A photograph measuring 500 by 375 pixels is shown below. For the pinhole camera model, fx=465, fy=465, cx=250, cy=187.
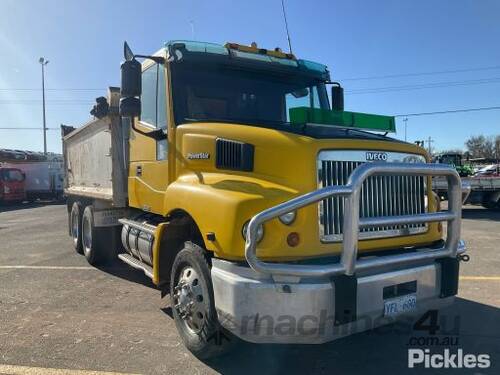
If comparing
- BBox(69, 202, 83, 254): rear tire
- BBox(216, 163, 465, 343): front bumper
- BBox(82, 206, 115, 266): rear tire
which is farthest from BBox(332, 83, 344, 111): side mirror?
BBox(69, 202, 83, 254): rear tire

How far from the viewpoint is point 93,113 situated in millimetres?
7238

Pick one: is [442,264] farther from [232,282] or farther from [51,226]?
[51,226]

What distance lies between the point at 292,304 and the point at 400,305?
1.00 meters

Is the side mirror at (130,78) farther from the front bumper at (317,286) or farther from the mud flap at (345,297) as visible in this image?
the mud flap at (345,297)

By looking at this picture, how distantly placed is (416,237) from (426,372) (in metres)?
1.16

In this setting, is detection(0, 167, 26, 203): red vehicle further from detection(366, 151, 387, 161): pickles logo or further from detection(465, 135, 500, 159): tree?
detection(465, 135, 500, 159): tree

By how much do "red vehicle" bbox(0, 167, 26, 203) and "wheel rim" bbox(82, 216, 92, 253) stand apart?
22182 millimetres

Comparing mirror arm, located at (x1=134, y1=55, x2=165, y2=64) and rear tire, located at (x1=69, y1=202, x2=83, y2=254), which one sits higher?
mirror arm, located at (x1=134, y1=55, x2=165, y2=64)

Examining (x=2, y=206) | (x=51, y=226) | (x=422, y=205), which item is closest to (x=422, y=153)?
(x=422, y=205)

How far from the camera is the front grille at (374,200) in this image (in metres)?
3.67

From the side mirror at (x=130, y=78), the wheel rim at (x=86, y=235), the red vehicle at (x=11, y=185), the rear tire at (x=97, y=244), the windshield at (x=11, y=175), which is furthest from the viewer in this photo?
the windshield at (x=11, y=175)

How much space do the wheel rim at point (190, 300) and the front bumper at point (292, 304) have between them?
0.42 m

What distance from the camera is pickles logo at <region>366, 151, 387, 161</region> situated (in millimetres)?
3917

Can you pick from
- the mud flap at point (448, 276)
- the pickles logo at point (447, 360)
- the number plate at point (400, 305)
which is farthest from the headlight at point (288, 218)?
the pickles logo at point (447, 360)
